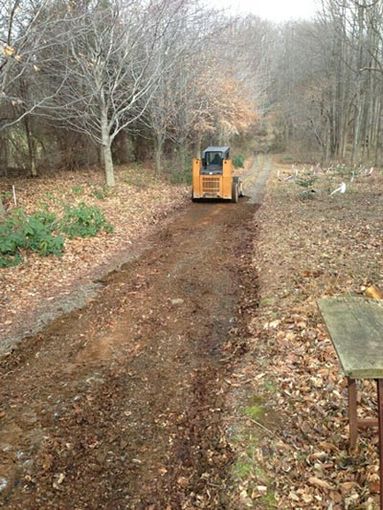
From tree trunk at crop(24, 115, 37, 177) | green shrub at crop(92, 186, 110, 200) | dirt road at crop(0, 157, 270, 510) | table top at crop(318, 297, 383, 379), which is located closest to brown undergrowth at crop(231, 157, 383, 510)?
dirt road at crop(0, 157, 270, 510)

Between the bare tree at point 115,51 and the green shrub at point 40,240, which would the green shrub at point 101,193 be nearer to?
the bare tree at point 115,51

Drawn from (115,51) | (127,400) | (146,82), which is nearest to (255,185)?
(146,82)

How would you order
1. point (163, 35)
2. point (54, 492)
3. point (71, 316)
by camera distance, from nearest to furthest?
point (54, 492), point (71, 316), point (163, 35)

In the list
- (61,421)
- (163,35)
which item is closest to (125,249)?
(61,421)

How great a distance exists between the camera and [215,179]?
16.2 m

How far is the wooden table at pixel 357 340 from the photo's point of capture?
8.66 ft

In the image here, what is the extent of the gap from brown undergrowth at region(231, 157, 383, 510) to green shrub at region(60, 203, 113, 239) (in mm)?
4415

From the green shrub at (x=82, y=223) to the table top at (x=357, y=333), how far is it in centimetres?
813

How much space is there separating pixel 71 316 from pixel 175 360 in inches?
87.6

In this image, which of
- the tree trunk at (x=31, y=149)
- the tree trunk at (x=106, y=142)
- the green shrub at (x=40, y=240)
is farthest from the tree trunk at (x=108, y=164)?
the green shrub at (x=40, y=240)

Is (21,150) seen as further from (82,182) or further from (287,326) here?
(287,326)

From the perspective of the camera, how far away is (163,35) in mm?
15320

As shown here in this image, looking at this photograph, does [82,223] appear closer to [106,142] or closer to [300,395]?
[106,142]

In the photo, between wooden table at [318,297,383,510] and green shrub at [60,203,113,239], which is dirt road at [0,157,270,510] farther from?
green shrub at [60,203,113,239]
